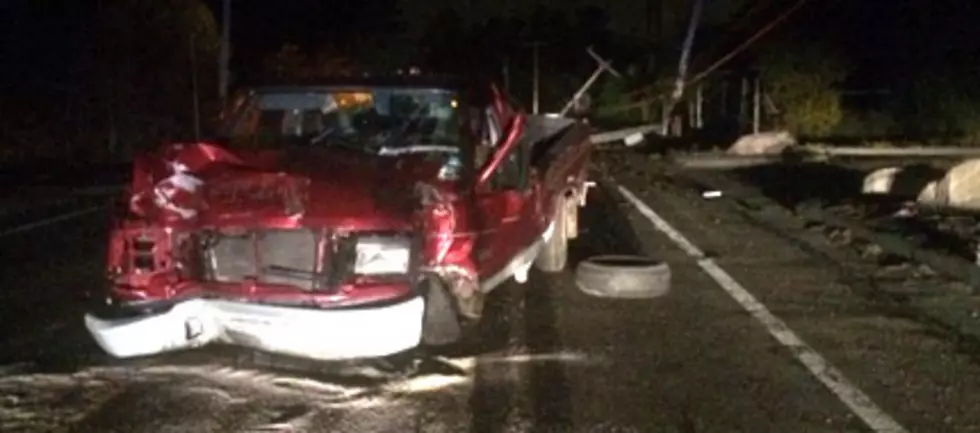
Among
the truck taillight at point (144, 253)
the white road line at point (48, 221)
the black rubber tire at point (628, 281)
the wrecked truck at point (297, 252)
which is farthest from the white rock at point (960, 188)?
the truck taillight at point (144, 253)

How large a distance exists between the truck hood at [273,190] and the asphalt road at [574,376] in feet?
3.04

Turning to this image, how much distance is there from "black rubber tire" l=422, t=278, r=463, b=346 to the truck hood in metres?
0.59

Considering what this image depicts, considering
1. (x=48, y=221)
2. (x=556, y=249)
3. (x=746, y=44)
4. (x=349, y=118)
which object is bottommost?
(x=48, y=221)

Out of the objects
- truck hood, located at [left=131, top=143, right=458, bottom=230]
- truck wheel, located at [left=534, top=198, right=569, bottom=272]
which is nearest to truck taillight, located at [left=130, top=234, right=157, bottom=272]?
truck hood, located at [left=131, top=143, right=458, bottom=230]

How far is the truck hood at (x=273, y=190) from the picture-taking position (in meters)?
8.72

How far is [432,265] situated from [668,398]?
1.72m

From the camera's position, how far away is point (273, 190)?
8.84 m

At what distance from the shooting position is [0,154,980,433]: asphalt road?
7.81 meters

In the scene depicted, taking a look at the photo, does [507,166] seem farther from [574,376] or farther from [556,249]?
[556,249]

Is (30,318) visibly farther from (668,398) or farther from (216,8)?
(216,8)

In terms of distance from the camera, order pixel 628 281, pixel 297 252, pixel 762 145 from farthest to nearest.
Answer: pixel 762 145, pixel 628 281, pixel 297 252

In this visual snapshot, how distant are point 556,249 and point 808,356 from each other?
409 centimetres

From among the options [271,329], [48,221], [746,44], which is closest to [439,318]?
[271,329]

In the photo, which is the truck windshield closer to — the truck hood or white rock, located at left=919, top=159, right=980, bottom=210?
the truck hood
